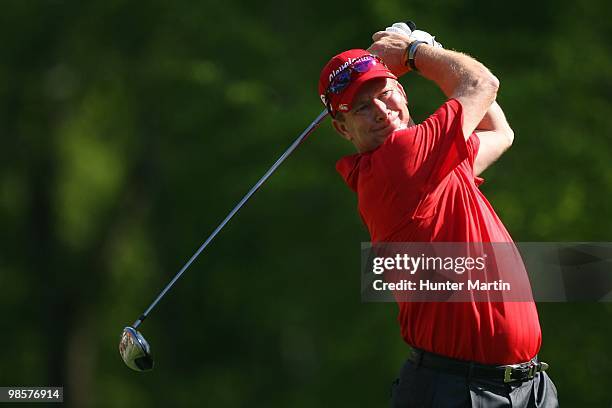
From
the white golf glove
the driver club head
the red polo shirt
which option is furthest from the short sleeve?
the driver club head

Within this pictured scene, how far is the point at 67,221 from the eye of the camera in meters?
21.9

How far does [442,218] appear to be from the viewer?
163 inches

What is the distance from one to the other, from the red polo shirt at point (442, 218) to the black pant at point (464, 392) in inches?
3.5

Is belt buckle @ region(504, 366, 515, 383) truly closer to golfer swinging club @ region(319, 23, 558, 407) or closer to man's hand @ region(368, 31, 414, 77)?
golfer swinging club @ region(319, 23, 558, 407)

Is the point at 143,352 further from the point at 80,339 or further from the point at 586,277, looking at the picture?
the point at 80,339

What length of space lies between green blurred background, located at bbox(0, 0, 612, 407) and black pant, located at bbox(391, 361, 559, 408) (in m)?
5.74

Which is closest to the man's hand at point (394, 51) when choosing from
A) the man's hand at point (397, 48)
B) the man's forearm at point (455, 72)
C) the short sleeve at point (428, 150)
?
the man's hand at point (397, 48)

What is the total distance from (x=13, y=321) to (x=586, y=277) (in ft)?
52.0

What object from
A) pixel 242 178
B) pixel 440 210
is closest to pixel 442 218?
pixel 440 210

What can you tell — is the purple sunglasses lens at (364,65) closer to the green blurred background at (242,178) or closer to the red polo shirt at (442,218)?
the red polo shirt at (442,218)

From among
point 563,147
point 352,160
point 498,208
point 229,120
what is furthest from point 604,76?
point 352,160

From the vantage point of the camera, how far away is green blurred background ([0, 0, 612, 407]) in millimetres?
10531

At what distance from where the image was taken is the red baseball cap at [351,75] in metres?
4.28

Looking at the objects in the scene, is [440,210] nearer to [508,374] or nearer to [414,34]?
[508,374]
